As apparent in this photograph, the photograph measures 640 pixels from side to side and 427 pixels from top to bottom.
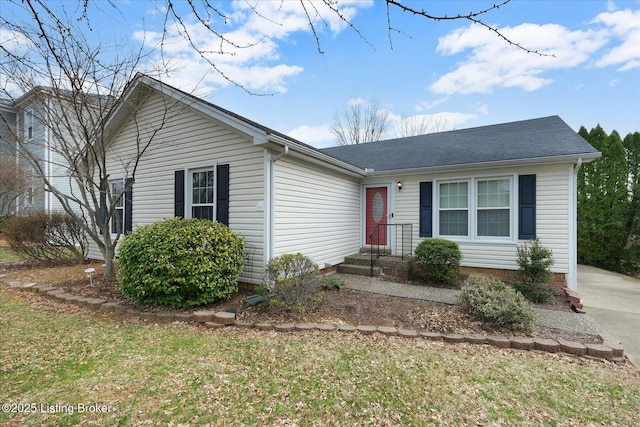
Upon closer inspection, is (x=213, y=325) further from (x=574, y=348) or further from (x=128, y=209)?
(x=128, y=209)

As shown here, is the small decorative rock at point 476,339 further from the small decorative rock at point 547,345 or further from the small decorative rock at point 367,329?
the small decorative rock at point 367,329

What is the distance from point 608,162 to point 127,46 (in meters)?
15.2

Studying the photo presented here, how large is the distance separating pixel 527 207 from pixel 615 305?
2.45m

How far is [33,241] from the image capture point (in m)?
8.33

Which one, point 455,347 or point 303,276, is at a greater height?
point 303,276

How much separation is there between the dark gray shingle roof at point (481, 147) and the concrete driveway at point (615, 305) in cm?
303

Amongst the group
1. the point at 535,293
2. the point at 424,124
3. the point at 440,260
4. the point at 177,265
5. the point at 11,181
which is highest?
the point at 424,124

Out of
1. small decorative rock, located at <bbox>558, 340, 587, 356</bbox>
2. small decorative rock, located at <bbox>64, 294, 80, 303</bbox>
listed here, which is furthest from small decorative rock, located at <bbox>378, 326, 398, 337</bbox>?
small decorative rock, located at <bbox>64, 294, 80, 303</bbox>

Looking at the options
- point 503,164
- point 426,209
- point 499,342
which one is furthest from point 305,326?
point 503,164

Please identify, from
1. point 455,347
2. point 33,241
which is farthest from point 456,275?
point 33,241

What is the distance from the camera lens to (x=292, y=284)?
478 cm

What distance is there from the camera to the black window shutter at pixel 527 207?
6.80 m

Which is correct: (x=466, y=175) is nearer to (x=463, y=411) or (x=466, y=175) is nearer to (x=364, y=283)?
(x=364, y=283)

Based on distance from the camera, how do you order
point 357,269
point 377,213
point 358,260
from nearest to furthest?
1. point 357,269
2. point 358,260
3. point 377,213
